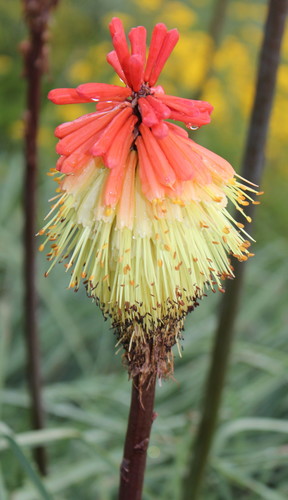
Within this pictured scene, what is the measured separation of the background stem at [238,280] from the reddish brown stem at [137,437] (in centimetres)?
77

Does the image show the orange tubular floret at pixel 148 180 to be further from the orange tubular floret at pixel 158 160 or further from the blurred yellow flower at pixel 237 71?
the blurred yellow flower at pixel 237 71

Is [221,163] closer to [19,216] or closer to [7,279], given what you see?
[7,279]

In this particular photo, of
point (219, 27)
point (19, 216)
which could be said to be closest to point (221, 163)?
point (219, 27)

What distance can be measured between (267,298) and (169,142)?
8.79ft

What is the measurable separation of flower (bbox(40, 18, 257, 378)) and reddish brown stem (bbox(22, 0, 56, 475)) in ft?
3.60

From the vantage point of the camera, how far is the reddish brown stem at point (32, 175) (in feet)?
7.57

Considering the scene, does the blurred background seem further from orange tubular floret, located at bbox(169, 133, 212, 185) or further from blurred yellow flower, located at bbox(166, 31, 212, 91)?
orange tubular floret, located at bbox(169, 133, 212, 185)

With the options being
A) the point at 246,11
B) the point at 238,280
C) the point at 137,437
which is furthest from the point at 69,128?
the point at 246,11

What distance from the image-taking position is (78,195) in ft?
4.16

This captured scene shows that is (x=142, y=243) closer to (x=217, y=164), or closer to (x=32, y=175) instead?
(x=217, y=164)

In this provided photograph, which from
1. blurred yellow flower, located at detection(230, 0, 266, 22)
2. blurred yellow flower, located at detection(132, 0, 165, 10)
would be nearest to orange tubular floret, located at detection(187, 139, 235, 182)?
blurred yellow flower, located at detection(132, 0, 165, 10)

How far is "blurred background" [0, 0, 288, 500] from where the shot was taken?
2.74 metres

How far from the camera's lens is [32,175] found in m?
2.47

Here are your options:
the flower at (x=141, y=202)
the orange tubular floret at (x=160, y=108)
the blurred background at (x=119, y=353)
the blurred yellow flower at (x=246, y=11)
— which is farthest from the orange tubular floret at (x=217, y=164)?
the blurred yellow flower at (x=246, y=11)
